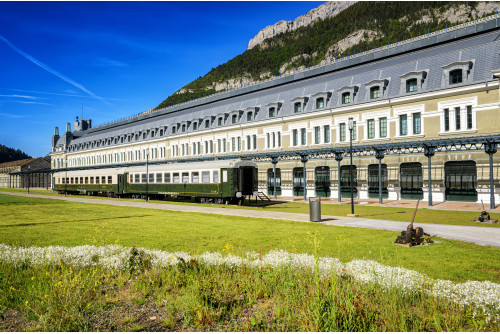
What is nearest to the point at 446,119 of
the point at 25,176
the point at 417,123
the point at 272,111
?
the point at 417,123

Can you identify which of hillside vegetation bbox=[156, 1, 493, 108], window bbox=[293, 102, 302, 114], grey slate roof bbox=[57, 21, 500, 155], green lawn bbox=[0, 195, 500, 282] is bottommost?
green lawn bbox=[0, 195, 500, 282]

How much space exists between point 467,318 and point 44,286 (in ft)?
25.1

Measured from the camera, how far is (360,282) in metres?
6.58

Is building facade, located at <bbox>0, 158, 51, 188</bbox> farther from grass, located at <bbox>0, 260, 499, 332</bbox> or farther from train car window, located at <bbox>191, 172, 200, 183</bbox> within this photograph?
grass, located at <bbox>0, 260, 499, 332</bbox>

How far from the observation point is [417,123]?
3188 centimetres

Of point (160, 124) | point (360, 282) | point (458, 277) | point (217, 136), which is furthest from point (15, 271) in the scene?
point (160, 124)

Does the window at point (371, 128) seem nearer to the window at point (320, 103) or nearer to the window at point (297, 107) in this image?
the window at point (320, 103)

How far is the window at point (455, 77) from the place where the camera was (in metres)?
29.7

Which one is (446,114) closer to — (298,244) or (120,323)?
(298,244)

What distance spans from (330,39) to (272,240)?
118182 millimetres

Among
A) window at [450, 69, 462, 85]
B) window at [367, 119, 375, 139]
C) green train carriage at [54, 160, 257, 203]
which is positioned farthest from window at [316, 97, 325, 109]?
green train carriage at [54, 160, 257, 203]

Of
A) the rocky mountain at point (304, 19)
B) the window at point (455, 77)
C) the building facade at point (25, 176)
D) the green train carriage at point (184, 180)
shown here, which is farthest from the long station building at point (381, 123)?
the rocky mountain at point (304, 19)

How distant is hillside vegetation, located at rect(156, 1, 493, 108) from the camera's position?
94000 millimetres

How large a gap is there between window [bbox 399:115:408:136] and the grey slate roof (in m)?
2.32
